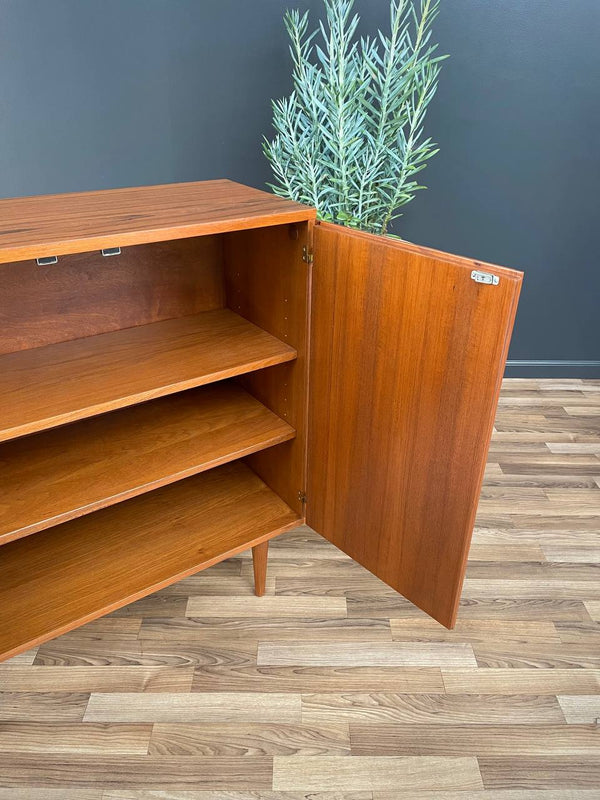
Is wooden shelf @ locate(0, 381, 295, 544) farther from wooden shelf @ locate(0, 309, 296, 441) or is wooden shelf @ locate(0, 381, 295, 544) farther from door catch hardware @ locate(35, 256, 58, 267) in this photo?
door catch hardware @ locate(35, 256, 58, 267)

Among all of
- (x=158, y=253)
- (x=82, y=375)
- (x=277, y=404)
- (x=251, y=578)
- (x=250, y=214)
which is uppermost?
(x=250, y=214)

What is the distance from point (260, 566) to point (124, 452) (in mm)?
514

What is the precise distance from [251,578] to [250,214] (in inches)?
42.5

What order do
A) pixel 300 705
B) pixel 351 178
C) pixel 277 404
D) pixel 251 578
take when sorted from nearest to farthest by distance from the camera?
pixel 300 705
pixel 277 404
pixel 251 578
pixel 351 178

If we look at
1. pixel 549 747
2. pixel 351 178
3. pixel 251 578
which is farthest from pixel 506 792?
pixel 351 178

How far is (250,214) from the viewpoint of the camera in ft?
3.90

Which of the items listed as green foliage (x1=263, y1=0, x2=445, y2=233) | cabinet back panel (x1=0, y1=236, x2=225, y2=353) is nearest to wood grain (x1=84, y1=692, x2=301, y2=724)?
cabinet back panel (x1=0, y1=236, x2=225, y2=353)

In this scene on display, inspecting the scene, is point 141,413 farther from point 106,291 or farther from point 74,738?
point 74,738

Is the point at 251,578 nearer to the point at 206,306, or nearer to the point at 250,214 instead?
the point at 206,306

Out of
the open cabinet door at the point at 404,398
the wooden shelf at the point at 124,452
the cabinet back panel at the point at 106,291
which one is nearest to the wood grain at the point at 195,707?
the open cabinet door at the point at 404,398

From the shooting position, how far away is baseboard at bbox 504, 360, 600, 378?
300cm

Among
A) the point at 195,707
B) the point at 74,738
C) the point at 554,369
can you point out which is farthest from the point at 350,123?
the point at 74,738

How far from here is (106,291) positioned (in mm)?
1459

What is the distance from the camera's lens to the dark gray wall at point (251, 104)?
236 cm
